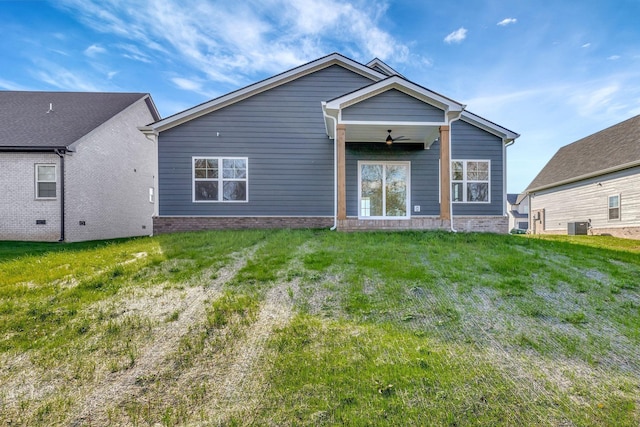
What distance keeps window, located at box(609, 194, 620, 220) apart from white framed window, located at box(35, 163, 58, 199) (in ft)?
78.1

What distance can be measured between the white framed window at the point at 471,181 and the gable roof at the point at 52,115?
13886 millimetres

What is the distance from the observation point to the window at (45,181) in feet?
39.7

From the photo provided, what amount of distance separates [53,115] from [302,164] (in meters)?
11.5

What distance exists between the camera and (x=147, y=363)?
3068 millimetres

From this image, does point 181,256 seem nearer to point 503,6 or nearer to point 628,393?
point 628,393

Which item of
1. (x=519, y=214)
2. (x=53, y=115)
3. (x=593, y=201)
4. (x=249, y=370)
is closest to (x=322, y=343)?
(x=249, y=370)

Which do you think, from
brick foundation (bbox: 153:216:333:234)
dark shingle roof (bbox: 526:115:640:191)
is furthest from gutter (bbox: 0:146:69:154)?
dark shingle roof (bbox: 526:115:640:191)

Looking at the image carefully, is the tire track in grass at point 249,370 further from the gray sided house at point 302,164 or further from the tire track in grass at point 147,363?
the gray sided house at point 302,164

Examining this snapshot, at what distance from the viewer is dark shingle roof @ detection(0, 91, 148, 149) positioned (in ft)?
40.6

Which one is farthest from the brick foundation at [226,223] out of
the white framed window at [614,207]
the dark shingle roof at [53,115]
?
the white framed window at [614,207]

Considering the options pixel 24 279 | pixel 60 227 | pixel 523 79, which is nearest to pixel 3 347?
pixel 24 279

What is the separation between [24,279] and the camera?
5363 millimetres

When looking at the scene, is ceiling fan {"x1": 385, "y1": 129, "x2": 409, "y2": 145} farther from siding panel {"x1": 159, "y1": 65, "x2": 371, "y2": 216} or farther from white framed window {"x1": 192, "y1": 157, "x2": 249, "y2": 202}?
white framed window {"x1": 192, "y1": 157, "x2": 249, "y2": 202}

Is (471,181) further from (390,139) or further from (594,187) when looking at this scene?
(594,187)
